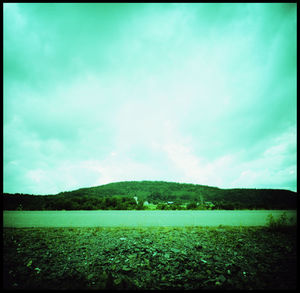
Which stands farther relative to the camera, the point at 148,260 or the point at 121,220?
the point at 121,220

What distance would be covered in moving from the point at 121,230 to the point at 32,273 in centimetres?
348

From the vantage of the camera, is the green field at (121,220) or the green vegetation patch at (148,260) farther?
the green field at (121,220)

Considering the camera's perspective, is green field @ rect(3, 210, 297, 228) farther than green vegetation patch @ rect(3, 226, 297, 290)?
Yes

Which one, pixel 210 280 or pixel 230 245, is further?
pixel 230 245

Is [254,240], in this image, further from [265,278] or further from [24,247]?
[24,247]

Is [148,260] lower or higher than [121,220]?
higher

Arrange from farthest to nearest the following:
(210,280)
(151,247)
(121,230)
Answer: (121,230) → (151,247) → (210,280)

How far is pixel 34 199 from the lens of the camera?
1892 centimetres

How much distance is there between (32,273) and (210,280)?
4.69 meters

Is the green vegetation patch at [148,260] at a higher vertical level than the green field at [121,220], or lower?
higher

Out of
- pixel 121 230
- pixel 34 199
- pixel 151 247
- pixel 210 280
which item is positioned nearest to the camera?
pixel 210 280

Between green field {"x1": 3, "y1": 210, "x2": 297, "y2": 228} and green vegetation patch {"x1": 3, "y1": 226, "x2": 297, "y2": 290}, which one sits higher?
green vegetation patch {"x1": 3, "y1": 226, "x2": 297, "y2": 290}

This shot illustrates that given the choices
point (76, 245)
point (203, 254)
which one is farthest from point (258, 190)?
point (76, 245)

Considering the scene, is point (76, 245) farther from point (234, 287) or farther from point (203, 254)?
point (234, 287)
